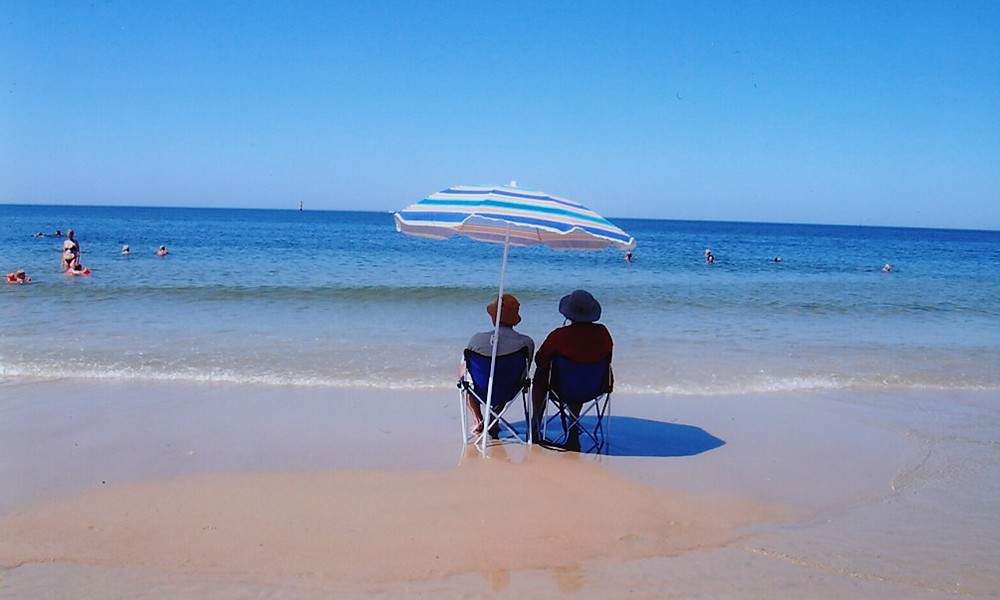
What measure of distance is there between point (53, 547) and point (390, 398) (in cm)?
378

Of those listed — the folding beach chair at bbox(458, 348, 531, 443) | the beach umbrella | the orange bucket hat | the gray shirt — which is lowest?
the folding beach chair at bbox(458, 348, 531, 443)

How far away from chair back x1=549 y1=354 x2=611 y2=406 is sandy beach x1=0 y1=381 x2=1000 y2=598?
48 cm

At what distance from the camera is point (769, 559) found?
4.08 meters

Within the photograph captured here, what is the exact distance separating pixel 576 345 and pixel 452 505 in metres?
1.74

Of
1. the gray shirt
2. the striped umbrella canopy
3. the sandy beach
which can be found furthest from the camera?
the gray shirt

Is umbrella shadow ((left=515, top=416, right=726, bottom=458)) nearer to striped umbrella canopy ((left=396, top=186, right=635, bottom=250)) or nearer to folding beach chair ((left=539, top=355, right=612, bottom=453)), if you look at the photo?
folding beach chair ((left=539, top=355, right=612, bottom=453))

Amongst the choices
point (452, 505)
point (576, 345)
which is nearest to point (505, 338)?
point (576, 345)

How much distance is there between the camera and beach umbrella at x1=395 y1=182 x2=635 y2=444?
510 cm

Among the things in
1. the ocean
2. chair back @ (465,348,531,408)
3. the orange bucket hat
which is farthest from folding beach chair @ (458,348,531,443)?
the ocean

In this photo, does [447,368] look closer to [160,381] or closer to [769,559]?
[160,381]

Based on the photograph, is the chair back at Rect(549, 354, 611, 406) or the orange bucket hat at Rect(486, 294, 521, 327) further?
the orange bucket hat at Rect(486, 294, 521, 327)

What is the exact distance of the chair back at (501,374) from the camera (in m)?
5.89

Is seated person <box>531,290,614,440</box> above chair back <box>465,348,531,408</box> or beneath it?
above

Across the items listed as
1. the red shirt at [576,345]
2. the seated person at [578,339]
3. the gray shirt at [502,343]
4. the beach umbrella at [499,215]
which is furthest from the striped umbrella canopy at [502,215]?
the gray shirt at [502,343]
